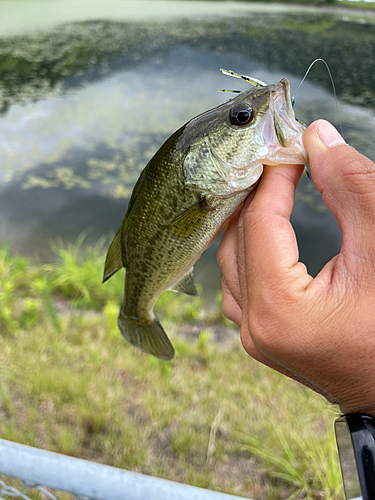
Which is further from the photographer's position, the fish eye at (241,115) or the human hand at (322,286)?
the fish eye at (241,115)

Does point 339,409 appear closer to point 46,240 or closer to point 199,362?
point 199,362

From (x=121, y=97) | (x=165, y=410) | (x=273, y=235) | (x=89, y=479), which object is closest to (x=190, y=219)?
(x=273, y=235)

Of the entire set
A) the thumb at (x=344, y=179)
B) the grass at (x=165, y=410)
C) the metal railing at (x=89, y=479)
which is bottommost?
the grass at (x=165, y=410)

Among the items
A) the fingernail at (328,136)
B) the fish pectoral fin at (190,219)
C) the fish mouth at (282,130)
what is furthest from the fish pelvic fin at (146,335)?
the fingernail at (328,136)

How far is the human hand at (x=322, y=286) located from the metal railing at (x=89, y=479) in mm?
516

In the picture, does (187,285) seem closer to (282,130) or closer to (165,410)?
(282,130)

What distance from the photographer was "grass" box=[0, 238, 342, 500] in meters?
2.52

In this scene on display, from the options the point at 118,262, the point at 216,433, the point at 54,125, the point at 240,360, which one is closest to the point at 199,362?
the point at 240,360

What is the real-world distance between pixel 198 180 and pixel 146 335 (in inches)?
38.2

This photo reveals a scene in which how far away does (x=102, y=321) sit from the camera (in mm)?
4230

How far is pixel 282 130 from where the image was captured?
133 centimetres

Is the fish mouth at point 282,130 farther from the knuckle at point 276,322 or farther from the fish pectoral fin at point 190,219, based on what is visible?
Answer: the knuckle at point 276,322

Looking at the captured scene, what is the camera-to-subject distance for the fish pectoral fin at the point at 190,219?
5.01 ft

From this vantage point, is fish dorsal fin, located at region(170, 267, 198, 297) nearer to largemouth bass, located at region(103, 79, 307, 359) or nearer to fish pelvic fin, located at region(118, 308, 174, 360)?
largemouth bass, located at region(103, 79, 307, 359)
